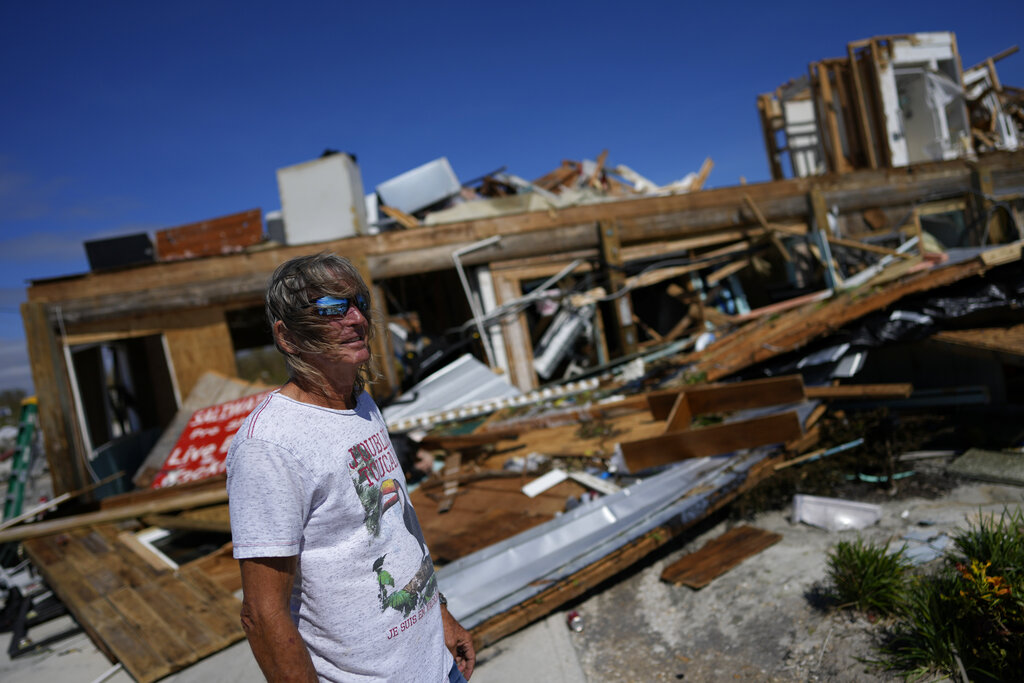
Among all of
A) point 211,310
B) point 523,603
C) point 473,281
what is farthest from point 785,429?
point 211,310

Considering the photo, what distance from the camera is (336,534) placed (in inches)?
56.2

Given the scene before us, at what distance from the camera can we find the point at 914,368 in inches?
255

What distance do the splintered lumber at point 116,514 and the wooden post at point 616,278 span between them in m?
6.16

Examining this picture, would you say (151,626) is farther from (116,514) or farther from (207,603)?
(116,514)

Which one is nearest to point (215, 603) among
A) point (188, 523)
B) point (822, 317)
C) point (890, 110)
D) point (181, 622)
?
point (181, 622)

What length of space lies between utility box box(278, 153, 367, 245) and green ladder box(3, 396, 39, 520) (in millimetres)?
4071

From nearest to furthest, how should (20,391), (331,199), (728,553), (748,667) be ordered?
(748,667) < (728,553) < (331,199) < (20,391)

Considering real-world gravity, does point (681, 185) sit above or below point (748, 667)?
above

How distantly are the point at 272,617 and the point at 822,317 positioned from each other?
241 inches

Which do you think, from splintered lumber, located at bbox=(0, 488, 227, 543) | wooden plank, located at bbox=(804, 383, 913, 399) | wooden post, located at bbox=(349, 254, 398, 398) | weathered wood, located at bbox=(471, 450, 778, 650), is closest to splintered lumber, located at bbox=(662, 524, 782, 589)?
weathered wood, located at bbox=(471, 450, 778, 650)

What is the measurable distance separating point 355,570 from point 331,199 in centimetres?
863

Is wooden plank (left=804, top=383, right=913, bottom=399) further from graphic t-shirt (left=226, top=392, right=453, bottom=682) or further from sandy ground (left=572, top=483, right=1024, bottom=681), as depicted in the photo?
graphic t-shirt (left=226, top=392, right=453, bottom=682)

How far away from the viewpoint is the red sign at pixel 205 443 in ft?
21.0

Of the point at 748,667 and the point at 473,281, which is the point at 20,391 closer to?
the point at 473,281
